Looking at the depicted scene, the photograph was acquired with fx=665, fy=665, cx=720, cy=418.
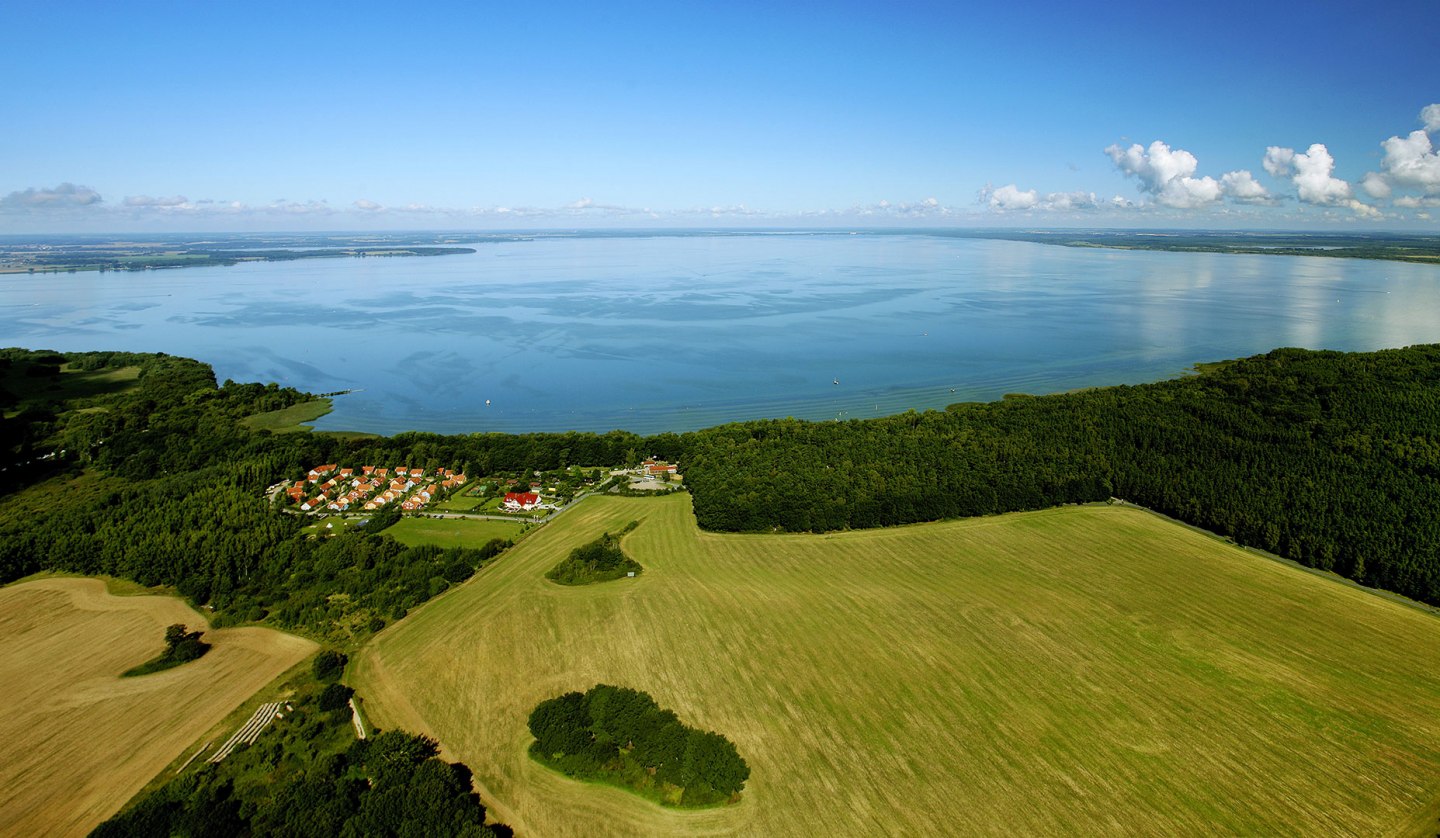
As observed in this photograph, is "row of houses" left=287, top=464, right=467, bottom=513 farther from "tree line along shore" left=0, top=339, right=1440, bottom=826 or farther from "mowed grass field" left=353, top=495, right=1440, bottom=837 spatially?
"mowed grass field" left=353, top=495, right=1440, bottom=837

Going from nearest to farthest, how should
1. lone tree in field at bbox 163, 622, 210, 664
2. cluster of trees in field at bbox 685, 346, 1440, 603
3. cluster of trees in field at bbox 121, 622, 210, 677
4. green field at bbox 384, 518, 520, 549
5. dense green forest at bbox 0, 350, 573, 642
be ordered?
1. cluster of trees in field at bbox 121, 622, 210, 677
2. lone tree in field at bbox 163, 622, 210, 664
3. dense green forest at bbox 0, 350, 573, 642
4. cluster of trees in field at bbox 685, 346, 1440, 603
5. green field at bbox 384, 518, 520, 549

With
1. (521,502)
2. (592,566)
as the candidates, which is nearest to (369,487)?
(521,502)

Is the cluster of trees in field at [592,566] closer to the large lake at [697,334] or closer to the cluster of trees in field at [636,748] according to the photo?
the cluster of trees in field at [636,748]

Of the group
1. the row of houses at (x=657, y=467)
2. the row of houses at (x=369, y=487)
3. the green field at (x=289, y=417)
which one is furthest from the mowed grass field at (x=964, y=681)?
the green field at (x=289, y=417)

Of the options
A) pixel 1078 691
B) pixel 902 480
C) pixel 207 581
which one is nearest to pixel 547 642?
pixel 207 581

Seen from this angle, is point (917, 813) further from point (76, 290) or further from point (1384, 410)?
point (76, 290)

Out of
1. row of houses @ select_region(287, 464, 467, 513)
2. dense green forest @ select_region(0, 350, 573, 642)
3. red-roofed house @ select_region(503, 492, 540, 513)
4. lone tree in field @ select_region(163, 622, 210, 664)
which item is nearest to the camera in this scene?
lone tree in field @ select_region(163, 622, 210, 664)

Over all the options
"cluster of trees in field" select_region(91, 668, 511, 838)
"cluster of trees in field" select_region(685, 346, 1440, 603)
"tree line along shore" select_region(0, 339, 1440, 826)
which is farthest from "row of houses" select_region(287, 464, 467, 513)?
"cluster of trees in field" select_region(91, 668, 511, 838)
